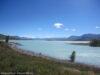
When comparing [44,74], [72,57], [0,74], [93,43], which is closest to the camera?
[0,74]

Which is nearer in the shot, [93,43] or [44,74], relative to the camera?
[44,74]

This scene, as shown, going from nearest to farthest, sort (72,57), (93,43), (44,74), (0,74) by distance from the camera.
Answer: (0,74) < (44,74) < (72,57) < (93,43)

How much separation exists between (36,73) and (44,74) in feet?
1.87

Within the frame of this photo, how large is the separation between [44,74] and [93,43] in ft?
398

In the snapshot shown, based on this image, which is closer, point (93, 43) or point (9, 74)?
point (9, 74)

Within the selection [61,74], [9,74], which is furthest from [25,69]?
[61,74]

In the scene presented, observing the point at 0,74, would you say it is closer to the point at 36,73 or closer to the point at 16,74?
the point at 16,74

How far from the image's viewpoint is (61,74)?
31.6ft

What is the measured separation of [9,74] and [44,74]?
7.76 ft

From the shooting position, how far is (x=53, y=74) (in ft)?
30.1

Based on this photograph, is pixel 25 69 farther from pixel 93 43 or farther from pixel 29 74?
pixel 93 43

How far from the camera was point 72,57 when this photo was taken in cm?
2983

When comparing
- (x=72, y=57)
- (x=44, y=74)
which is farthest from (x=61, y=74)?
(x=72, y=57)

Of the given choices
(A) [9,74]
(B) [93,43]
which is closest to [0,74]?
(A) [9,74]
